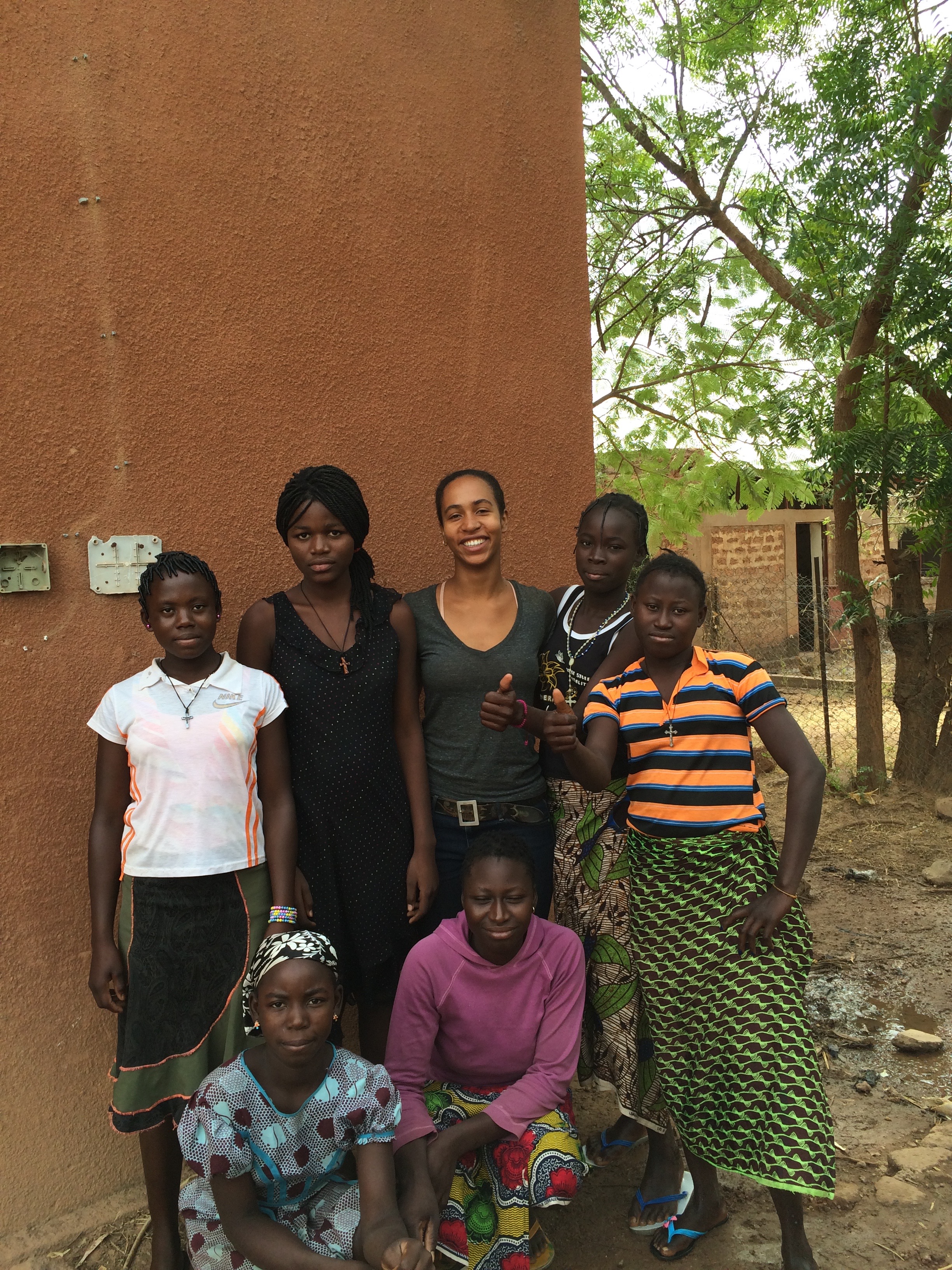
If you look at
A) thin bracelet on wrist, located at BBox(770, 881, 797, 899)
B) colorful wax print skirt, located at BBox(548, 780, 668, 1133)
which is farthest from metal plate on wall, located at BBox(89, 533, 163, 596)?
thin bracelet on wrist, located at BBox(770, 881, 797, 899)

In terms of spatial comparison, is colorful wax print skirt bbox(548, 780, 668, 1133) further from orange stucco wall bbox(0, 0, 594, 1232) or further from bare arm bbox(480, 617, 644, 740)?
orange stucco wall bbox(0, 0, 594, 1232)

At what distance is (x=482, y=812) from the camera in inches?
103

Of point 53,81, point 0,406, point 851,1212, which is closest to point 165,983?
point 0,406

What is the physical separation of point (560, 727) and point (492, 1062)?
0.91 meters

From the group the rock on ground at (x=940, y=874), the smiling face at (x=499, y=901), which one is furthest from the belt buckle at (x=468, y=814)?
the rock on ground at (x=940, y=874)

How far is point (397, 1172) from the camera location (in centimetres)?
226

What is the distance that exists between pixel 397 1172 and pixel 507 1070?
0.38m

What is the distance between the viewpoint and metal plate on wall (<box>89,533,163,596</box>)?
2609 mm

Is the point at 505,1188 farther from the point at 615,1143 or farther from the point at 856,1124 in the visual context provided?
the point at 856,1124

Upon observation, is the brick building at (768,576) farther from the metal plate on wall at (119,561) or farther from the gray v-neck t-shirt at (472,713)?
the metal plate on wall at (119,561)

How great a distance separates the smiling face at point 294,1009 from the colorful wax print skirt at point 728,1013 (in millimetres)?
877

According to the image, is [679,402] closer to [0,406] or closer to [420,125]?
[420,125]

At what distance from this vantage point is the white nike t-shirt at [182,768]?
2.24 metres

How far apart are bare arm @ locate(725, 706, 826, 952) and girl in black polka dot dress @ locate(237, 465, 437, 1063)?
81cm
